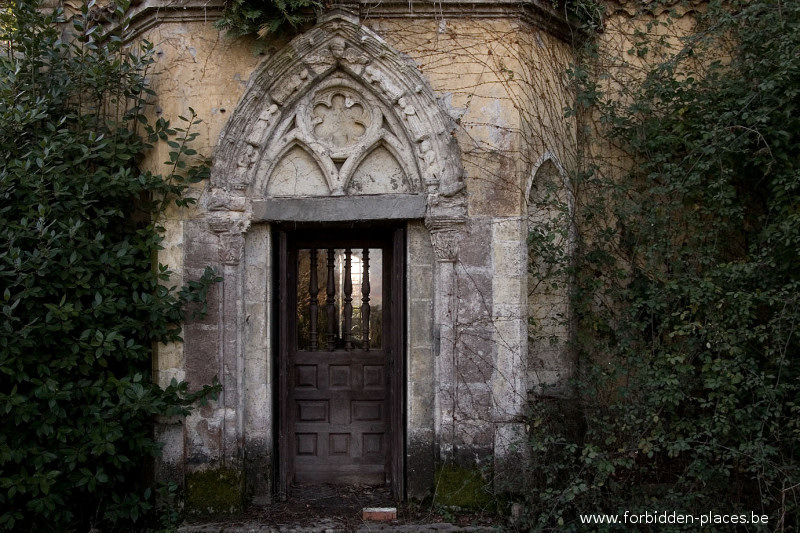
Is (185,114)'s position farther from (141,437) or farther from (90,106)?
(141,437)

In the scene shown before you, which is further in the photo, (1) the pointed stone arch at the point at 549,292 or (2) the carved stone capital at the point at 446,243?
(1) the pointed stone arch at the point at 549,292

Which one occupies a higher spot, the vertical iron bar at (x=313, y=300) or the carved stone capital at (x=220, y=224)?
the carved stone capital at (x=220, y=224)

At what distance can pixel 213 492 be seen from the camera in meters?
5.18

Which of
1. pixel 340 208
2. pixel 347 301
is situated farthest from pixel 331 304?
pixel 340 208

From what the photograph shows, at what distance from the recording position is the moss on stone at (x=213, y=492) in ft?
17.0

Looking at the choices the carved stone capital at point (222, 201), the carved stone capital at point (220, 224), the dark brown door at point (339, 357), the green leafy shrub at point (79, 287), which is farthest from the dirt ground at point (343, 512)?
the carved stone capital at point (222, 201)

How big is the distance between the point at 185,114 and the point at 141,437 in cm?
249

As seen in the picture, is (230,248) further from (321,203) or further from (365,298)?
(365,298)

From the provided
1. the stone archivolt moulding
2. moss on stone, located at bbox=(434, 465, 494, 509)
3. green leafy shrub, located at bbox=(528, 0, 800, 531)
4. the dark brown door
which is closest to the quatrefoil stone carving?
the stone archivolt moulding

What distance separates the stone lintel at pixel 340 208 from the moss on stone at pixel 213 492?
199cm

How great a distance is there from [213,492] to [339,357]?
143cm

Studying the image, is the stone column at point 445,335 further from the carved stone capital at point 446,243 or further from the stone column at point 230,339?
the stone column at point 230,339

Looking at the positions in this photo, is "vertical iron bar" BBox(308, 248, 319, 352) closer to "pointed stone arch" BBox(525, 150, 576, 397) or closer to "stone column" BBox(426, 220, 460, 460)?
"stone column" BBox(426, 220, 460, 460)

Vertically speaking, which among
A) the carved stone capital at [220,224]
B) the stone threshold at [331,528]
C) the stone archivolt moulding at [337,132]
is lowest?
the stone threshold at [331,528]
